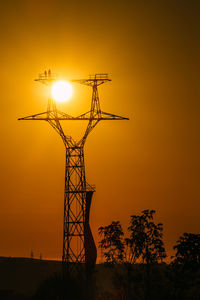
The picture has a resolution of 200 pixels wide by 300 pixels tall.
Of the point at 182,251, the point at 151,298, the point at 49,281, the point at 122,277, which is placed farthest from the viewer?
the point at 49,281

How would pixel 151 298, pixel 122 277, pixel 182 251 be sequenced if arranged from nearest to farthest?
pixel 182 251
pixel 151 298
pixel 122 277

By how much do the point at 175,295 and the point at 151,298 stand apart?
5639 mm

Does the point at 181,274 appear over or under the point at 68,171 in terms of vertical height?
under

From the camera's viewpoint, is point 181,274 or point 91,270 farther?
point 91,270

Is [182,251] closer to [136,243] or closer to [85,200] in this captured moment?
[136,243]

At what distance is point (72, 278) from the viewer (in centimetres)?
11719

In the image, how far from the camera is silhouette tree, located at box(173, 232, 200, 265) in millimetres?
75562

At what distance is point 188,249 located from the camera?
7594 cm

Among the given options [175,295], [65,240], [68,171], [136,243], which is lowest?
[175,295]

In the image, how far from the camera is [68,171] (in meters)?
121

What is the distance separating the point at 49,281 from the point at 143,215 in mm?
32092

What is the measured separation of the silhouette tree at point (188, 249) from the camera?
7556 centimetres

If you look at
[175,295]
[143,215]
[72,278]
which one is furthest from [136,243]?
[72,278]

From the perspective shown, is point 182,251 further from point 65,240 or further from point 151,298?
point 65,240
